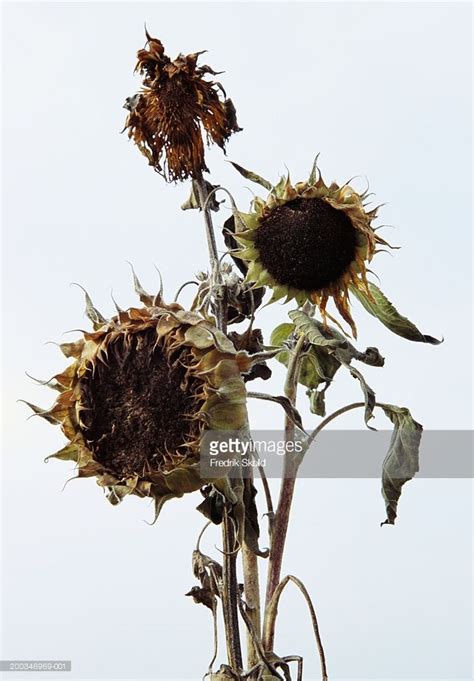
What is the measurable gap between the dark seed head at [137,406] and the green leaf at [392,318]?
0.23 meters

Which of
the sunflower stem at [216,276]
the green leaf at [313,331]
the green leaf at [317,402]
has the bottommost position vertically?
the green leaf at [317,402]

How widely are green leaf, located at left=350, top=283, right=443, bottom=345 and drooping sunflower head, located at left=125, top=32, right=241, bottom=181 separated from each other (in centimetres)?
22

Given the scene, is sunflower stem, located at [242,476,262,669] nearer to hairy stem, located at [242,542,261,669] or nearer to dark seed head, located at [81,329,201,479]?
hairy stem, located at [242,542,261,669]

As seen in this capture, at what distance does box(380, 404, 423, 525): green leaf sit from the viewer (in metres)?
0.96

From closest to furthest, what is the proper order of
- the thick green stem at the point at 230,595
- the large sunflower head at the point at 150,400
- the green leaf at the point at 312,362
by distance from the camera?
the large sunflower head at the point at 150,400
the thick green stem at the point at 230,595
the green leaf at the point at 312,362

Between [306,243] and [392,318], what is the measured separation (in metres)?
0.13

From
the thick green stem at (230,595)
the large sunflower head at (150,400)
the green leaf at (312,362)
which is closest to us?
the large sunflower head at (150,400)

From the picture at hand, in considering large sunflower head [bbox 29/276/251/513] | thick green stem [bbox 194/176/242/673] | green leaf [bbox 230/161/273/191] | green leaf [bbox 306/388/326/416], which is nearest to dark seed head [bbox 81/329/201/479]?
large sunflower head [bbox 29/276/251/513]

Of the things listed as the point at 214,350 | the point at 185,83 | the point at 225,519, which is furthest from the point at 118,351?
the point at 185,83

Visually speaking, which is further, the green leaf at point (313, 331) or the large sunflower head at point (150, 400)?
Result: the green leaf at point (313, 331)

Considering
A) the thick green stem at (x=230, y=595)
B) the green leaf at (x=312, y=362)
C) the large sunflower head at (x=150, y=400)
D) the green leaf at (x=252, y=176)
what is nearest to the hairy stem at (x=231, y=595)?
the thick green stem at (x=230, y=595)

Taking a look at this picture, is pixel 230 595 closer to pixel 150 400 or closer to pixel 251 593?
pixel 251 593

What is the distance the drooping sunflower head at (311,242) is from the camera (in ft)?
3.00

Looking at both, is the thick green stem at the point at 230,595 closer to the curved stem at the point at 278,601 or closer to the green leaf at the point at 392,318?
the curved stem at the point at 278,601
